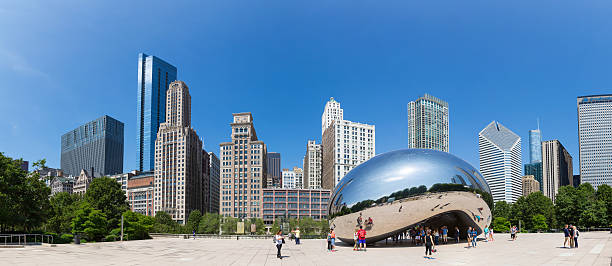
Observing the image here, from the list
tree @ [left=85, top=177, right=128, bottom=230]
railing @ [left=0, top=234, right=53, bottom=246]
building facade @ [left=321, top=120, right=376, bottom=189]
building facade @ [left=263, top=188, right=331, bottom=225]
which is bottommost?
building facade @ [left=263, top=188, right=331, bottom=225]

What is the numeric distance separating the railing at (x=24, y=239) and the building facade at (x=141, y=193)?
5473 inches

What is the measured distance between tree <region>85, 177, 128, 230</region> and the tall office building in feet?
292

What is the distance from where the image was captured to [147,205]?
17638cm

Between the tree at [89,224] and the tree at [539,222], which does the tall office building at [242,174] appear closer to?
the tree at [539,222]

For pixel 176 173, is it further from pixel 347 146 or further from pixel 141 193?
pixel 347 146

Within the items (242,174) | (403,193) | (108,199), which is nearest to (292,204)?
(242,174)

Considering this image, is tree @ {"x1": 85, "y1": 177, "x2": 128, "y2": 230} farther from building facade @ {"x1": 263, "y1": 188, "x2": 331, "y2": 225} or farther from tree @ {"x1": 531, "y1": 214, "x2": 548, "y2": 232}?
building facade @ {"x1": 263, "y1": 188, "x2": 331, "y2": 225}

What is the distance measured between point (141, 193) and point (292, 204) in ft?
239

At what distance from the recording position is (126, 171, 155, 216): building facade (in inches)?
6964

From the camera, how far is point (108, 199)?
200 ft

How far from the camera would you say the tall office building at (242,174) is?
152 metres

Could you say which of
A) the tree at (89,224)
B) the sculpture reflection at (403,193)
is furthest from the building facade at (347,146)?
the sculpture reflection at (403,193)

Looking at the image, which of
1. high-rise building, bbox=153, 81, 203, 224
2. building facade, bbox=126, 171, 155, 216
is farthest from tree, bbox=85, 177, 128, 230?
building facade, bbox=126, 171, 155, 216

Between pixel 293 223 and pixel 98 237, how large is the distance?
222 ft
